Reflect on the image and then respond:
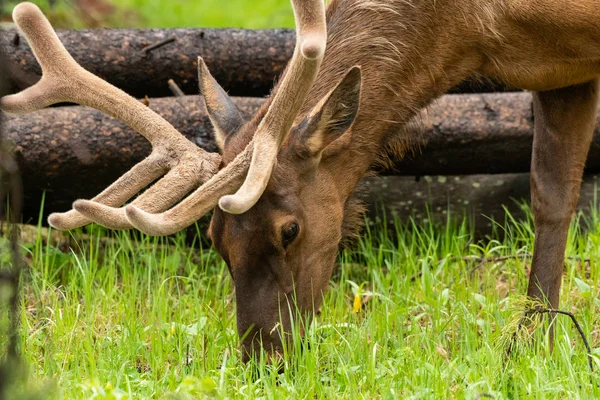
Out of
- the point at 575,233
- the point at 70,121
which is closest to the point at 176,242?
the point at 70,121

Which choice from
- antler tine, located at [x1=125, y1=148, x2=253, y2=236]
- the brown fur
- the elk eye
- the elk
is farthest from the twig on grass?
antler tine, located at [x1=125, y1=148, x2=253, y2=236]

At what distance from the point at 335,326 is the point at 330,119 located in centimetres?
104

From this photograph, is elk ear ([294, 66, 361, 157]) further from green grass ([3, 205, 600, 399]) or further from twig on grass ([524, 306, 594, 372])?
twig on grass ([524, 306, 594, 372])

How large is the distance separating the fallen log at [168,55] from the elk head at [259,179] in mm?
1656

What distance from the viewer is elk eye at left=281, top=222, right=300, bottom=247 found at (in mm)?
4359

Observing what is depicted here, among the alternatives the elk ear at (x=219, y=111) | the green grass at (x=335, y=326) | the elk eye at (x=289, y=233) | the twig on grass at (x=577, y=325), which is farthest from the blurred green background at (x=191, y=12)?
the twig on grass at (x=577, y=325)

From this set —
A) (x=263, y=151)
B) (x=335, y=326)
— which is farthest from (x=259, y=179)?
(x=335, y=326)

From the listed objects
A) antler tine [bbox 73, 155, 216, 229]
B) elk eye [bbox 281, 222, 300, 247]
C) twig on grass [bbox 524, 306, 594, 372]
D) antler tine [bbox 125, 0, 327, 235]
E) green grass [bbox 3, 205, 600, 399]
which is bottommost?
green grass [bbox 3, 205, 600, 399]

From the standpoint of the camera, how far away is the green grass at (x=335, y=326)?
393 centimetres

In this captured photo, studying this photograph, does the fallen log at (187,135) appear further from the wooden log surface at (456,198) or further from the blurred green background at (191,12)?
the blurred green background at (191,12)

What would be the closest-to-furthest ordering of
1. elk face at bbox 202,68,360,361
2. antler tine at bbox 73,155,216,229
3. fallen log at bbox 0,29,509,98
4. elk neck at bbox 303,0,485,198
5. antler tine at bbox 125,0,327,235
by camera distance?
antler tine at bbox 125,0,327,235 < antler tine at bbox 73,155,216,229 < elk face at bbox 202,68,360,361 < elk neck at bbox 303,0,485,198 < fallen log at bbox 0,29,509,98

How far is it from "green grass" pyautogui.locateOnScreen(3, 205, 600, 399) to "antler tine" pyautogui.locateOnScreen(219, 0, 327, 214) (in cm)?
73

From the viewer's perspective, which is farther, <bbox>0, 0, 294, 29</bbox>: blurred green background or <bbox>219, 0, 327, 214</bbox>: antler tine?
<bbox>0, 0, 294, 29</bbox>: blurred green background

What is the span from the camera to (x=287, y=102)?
4.23m
